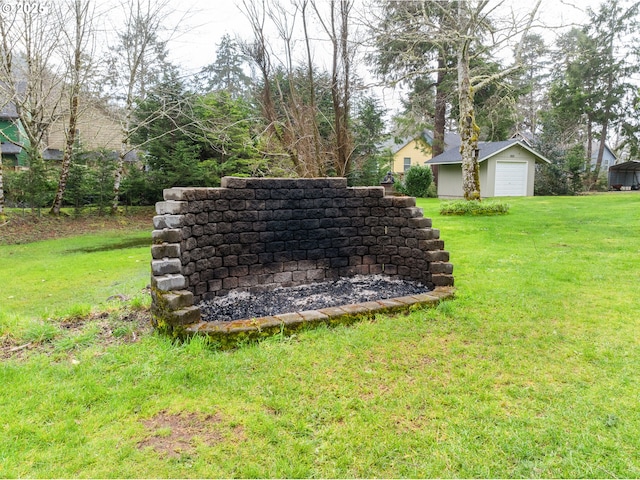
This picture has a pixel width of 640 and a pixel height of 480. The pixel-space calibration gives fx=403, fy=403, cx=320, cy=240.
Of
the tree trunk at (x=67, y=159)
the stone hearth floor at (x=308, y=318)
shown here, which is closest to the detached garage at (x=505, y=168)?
the tree trunk at (x=67, y=159)

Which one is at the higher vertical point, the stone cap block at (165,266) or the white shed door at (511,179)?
the white shed door at (511,179)

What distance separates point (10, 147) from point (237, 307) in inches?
861

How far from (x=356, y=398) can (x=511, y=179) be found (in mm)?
19333

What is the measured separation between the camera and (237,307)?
161 inches

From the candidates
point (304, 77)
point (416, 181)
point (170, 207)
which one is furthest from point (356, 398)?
point (416, 181)

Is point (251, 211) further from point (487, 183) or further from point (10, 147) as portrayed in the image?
point (10, 147)

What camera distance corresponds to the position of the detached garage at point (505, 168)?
1875 centimetres

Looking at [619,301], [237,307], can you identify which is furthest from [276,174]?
[619,301]

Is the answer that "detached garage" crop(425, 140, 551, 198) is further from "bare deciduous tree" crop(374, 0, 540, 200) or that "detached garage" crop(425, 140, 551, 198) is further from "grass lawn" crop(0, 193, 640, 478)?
"grass lawn" crop(0, 193, 640, 478)

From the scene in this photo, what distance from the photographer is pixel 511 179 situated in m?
19.2

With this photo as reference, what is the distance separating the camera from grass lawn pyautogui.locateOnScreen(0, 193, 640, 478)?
1966 millimetres

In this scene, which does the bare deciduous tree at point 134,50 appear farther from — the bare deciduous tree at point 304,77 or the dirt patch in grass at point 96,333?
the dirt patch in grass at point 96,333

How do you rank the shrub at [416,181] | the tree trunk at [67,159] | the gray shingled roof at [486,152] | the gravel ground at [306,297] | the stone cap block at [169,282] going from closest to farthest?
the stone cap block at [169,282]
the gravel ground at [306,297]
the tree trunk at [67,159]
the gray shingled roof at [486,152]
the shrub at [416,181]

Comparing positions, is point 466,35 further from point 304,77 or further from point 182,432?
point 182,432
